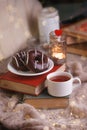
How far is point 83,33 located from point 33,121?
18.4 inches

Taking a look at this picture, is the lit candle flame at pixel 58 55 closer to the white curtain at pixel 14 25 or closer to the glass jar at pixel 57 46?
the glass jar at pixel 57 46

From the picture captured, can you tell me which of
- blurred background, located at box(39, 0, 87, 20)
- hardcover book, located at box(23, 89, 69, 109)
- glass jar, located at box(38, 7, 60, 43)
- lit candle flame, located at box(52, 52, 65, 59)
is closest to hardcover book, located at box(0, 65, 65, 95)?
hardcover book, located at box(23, 89, 69, 109)

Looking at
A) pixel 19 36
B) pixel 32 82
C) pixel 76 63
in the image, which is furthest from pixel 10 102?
pixel 19 36

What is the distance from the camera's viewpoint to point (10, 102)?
0.86 meters

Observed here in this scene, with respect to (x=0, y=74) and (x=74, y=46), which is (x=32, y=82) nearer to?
(x=0, y=74)

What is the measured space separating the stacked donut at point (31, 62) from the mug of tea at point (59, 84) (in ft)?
0.12

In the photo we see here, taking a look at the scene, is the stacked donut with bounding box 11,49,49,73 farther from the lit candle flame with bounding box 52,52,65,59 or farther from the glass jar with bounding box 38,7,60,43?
the glass jar with bounding box 38,7,60,43

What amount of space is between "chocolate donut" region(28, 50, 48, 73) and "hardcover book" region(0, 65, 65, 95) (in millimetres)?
24

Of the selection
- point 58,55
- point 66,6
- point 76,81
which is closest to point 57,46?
point 58,55

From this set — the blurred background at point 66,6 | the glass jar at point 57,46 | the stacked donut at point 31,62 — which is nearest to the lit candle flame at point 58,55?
the glass jar at point 57,46

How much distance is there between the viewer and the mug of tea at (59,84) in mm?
832

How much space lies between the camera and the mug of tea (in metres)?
0.83

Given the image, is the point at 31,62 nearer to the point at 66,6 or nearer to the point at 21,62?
the point at 21,62

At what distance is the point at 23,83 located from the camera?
0.86 meters
